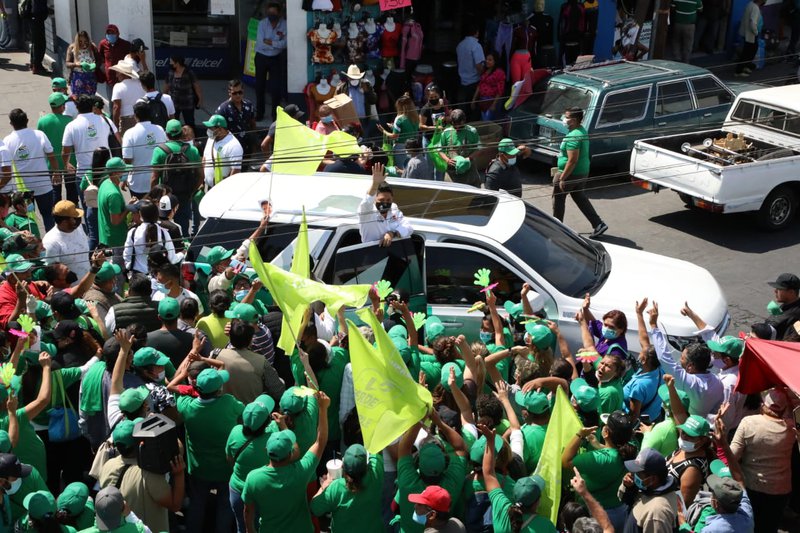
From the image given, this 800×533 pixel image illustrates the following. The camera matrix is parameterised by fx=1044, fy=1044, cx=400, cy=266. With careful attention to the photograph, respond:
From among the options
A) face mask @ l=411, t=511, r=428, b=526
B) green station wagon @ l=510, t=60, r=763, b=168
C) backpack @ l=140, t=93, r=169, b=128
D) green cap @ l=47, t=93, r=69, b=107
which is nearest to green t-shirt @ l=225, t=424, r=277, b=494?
face mask @ l=411, t=511, r=428, b=526

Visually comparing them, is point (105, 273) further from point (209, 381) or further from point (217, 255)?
point (209, 381)

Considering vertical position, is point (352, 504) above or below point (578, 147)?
below

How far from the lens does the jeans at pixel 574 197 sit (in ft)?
42.6

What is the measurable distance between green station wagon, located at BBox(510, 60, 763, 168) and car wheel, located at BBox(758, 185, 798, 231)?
158 cm

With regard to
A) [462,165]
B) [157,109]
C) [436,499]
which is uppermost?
[157,109]

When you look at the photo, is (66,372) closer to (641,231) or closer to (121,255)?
(121,255)

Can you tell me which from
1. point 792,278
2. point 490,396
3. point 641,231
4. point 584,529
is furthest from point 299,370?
point 641,231

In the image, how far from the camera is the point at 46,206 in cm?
1219

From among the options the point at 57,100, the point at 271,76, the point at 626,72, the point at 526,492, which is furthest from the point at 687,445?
the point at 271,76

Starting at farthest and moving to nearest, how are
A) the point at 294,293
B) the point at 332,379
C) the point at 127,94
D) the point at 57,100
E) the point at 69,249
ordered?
the point at 127,94
the point at 57,100
the point at 69,249
the point at 294,293
the point at 332,379

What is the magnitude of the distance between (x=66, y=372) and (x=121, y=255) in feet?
10.3

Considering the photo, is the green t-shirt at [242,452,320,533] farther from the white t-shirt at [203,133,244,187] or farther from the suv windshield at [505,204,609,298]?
the white t-shirt at [203,133,244,187]

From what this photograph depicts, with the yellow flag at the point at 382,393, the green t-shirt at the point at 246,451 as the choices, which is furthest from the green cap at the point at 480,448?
the green t-shirt at the point at 246,451

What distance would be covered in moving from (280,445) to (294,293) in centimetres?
176
